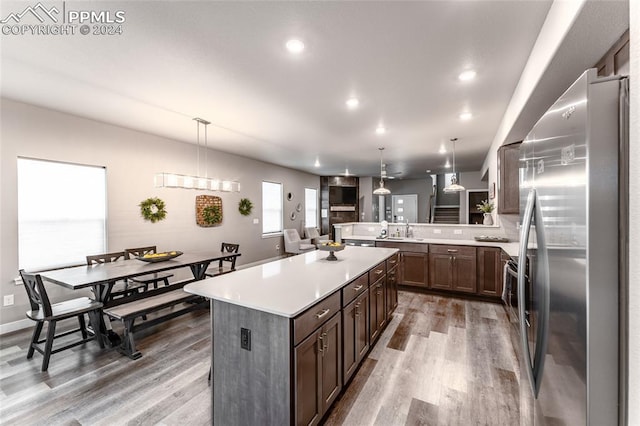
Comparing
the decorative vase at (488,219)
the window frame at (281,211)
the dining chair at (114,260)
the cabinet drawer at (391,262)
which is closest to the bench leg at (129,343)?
the dining chair at (114,260)

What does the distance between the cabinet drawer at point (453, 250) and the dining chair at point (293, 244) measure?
389 centimetres

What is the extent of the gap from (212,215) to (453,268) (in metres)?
4.72

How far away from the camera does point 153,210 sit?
15.2ft

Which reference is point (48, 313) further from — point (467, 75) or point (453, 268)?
point (453, 268)

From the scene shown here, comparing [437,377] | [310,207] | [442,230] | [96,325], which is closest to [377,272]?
[437,377]

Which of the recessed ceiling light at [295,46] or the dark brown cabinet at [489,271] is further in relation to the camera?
the dark brown cabinet at [489,271]

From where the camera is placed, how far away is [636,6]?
661mm

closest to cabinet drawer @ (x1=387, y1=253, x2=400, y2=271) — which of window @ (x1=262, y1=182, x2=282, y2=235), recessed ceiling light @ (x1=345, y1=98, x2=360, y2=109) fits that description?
recessed ceiling light @ (x1=345, y1=98, x2=360, y2=109)

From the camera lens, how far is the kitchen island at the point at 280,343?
1.45 m

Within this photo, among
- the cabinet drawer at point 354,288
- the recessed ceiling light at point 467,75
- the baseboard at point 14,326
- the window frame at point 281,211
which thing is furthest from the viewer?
the window frame at point 281,211

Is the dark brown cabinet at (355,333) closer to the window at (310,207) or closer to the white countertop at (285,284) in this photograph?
the white countertop at (285,284)

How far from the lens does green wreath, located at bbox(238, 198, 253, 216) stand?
6422 millimetres

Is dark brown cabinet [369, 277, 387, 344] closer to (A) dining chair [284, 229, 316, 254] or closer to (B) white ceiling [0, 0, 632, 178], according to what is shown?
(B) white ceiling [0, 0, 632, 178]

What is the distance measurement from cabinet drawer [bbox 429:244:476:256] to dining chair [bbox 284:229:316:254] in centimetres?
389
